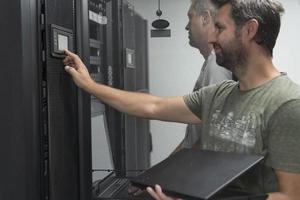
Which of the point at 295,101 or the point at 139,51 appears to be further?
the point at 139,51

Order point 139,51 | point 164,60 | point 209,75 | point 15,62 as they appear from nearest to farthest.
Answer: point 15,62 < point 209,75 < point 139,51 < point 164,60

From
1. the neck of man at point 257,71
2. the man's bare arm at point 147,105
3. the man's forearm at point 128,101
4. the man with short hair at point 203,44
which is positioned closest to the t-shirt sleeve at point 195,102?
the man's bare arm at point 147,105

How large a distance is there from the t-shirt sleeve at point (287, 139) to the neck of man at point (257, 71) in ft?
0.54

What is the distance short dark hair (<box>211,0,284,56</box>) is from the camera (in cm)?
125

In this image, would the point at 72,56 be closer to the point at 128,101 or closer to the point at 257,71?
the point at 128,101

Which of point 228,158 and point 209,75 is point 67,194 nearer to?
point 228,158

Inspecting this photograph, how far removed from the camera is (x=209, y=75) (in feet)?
6.41

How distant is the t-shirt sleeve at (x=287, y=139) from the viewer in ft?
3.64

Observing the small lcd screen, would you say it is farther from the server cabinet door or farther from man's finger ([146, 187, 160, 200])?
man's finger ([146, 187, 160, 200])

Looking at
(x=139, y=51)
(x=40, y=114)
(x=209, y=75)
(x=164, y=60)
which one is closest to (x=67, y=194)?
(x=40, y=114)

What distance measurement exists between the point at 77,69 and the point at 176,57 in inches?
98.3

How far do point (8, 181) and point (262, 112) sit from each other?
0.72 metres

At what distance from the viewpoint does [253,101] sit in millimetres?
1233

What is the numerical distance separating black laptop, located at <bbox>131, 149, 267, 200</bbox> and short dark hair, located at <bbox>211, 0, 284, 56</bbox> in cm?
42
